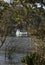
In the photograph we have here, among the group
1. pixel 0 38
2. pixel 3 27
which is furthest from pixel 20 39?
pixel 3 27

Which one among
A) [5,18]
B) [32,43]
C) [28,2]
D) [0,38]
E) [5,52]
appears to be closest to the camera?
[28,2]

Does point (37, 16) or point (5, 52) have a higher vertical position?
point (37, 16)

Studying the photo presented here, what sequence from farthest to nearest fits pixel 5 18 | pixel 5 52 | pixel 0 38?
pixel 5 52 < pixel 0 38 < pixel 5 18

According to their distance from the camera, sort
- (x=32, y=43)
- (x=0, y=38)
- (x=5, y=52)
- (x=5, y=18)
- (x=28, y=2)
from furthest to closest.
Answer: (x=5, y=52) < (x=0, y=38) < (x=5, y=18) < (x=32, y=43) < (x=28, y=2)

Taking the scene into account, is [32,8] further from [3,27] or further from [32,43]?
[3,27]

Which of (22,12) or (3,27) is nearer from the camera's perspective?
(22,12)

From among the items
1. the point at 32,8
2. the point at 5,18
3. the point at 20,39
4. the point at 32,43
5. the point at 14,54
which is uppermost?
the point at 32,8

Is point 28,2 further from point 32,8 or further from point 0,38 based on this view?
point 0,38

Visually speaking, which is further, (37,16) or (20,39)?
(20,39)

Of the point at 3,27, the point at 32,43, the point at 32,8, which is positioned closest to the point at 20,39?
the point at 3,27
